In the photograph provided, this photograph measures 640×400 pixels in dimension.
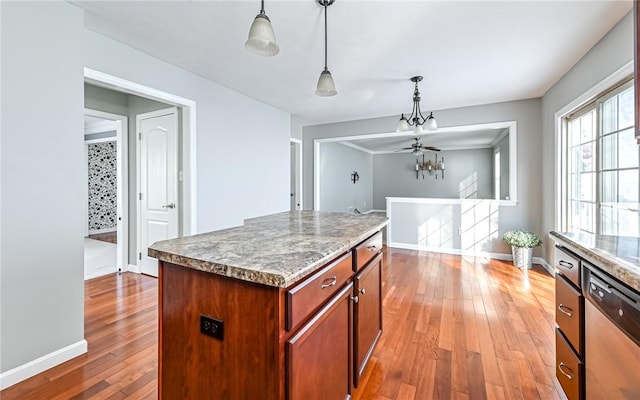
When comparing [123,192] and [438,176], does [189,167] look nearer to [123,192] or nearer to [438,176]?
[123,192]

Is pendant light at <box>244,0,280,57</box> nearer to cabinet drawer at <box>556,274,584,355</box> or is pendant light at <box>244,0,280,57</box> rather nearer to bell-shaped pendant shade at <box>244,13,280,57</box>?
bell-shaped pendant shade at <box>244,13,280,57</box>

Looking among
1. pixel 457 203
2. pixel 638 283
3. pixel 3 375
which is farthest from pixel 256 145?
pixel 638 283

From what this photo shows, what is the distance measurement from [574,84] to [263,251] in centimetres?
385

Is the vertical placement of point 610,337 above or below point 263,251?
below

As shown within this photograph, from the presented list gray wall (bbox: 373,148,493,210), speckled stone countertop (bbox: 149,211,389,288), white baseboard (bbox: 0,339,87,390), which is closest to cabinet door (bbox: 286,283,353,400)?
speckled stone countertop (bbox: 149,211,389,288)

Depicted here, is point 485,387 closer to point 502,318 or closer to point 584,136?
point 502,318

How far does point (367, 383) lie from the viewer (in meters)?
1.71

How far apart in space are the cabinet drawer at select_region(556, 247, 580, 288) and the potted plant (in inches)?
116

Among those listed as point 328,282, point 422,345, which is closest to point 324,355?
point 328,282

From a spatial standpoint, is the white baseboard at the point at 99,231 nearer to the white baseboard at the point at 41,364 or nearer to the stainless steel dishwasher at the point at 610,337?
the white baseboard at the point at 41,364

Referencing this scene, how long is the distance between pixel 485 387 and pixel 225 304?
167cm

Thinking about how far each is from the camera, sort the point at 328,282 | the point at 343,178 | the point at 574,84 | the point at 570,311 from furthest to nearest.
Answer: the point at 343,178 → the point at 574,84 → the point at 570,311 → the point at 328,282

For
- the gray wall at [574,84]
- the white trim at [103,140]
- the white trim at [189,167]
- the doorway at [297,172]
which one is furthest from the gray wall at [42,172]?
the white trim at [103,140]

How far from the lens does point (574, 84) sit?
3.04 meters
